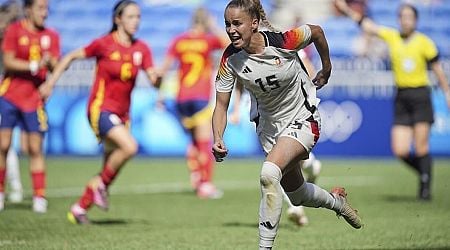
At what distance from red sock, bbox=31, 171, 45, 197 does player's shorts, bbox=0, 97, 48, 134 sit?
0.55 meters

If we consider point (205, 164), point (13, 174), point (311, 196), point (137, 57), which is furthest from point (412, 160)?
point (311, 196)

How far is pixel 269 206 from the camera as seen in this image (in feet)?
23.5

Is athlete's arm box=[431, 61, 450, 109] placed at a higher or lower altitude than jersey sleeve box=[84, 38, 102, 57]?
lower

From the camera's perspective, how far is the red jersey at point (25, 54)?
39.7 feet

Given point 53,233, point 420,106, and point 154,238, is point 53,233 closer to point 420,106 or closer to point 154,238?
point 154,238

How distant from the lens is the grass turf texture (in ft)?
30.0

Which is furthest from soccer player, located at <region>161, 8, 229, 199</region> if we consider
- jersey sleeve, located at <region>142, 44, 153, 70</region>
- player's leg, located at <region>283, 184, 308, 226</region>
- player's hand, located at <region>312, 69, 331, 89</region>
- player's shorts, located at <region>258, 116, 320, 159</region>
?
player's shorts, located at <region>258, 116, 320, 159</region>

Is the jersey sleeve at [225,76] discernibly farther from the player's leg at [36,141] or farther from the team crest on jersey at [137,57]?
the player's leg at [36,141]

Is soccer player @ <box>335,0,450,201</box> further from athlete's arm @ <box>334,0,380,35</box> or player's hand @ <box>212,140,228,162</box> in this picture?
player's hand @ <box>212,140,228,162</box>

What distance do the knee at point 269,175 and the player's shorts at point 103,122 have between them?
385 centimetres

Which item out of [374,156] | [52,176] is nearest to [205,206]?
[52,176]

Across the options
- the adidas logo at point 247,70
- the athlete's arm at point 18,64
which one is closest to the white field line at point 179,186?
the athlete's arm at point 18,64

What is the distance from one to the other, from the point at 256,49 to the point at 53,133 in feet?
47.2

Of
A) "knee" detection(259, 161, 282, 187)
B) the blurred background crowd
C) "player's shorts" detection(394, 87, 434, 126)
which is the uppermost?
"knee" detection(259, 161, 282, 187)
